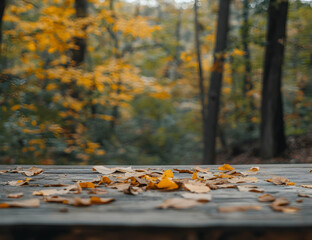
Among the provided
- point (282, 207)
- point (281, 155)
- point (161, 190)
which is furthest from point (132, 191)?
point (281, 155)

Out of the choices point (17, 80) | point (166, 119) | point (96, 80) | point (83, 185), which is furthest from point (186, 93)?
point (83, 185)

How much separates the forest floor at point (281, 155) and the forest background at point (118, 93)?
0.04m

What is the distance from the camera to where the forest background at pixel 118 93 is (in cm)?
564

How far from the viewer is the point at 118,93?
8.34m

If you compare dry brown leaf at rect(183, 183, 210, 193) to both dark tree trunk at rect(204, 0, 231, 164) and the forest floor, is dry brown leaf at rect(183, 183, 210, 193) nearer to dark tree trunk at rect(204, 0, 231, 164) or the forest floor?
dark tree trunk at rect(204, 0, 231, 164)

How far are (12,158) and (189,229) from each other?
5049 millimetres

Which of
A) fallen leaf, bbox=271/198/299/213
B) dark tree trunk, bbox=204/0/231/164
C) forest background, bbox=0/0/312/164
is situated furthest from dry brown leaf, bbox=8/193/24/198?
dark tree trunk, bbox=204/0/231/164

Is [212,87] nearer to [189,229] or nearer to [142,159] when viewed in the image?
[142,159]

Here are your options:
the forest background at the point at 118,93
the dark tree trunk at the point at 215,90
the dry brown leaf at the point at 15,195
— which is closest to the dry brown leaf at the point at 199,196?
the dry brown leaf at the point at 15,195

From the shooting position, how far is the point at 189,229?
36.9 inches

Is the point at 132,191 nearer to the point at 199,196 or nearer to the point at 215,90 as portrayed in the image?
the point at 199,196

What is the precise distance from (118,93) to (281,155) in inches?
179

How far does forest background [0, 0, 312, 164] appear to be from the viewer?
5645 mm

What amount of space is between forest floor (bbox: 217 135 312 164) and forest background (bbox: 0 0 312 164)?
4cm
